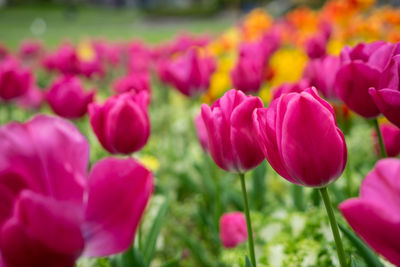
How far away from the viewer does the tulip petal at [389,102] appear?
0.76 meters

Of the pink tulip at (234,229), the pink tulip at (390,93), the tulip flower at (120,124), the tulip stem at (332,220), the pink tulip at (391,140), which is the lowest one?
the pink tulip at (234,229)

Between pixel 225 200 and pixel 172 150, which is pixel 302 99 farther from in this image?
pixel 172 150

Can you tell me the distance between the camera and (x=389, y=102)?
773mm

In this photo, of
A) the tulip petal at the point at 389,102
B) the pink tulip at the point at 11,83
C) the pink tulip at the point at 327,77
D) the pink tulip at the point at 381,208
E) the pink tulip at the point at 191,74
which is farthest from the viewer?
the pink tulip at the point at 11,83

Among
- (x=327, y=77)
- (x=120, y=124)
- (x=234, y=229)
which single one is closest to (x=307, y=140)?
(x=120, y=124)

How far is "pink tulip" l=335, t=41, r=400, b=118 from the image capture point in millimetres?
910

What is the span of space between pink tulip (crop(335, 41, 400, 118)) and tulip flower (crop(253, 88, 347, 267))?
0.90ft

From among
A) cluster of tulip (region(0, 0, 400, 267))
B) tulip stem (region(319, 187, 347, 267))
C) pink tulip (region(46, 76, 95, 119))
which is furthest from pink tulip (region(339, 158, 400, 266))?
pink tulip (region(46, 76, 95, 119))

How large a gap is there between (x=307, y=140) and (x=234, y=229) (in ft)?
2.41

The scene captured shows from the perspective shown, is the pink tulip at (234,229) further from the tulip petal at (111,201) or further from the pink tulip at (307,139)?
the tulip petal at (111,201)

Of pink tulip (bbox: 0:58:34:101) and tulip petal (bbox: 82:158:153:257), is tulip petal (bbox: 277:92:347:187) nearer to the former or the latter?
tulip petal (bbox: 82:158:153:257)

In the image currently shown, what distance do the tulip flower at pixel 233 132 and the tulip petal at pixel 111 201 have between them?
0.99 feet

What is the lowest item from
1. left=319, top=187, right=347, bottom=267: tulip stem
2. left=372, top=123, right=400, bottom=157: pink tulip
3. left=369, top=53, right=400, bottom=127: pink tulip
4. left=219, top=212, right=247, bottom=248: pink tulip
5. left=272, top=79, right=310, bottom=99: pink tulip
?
left=219, top=212, right=247, bottom=248: pink tulip

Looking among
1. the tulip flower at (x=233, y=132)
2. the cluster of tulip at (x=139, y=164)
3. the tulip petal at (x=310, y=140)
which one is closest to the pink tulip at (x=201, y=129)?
the cluster of tulip at (x=139, y=164)
